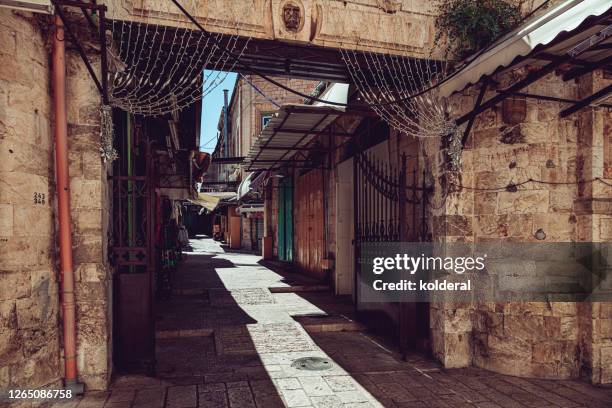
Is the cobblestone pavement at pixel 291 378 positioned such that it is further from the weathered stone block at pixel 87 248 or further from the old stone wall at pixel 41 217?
the weathered stone block at pixel 87 248

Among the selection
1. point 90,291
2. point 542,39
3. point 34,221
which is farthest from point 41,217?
point 542,39

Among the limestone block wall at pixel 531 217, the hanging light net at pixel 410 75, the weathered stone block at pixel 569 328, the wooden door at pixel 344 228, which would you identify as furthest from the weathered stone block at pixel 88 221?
the wooden door at pixel 344 228

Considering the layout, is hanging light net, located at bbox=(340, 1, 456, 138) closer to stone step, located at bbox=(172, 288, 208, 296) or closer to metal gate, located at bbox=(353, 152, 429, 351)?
metal gate, located at bbox=(353, 152, 429, 351)

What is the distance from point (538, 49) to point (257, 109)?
1918 cm

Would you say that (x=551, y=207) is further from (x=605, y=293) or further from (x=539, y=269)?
(x=605, y=293)

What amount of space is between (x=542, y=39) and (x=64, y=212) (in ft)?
16.4

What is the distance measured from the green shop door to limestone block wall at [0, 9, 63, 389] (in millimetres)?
11452

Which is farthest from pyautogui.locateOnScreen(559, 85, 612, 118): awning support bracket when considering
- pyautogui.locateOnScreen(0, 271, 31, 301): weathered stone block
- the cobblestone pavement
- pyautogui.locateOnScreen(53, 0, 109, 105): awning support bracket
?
pyautogui.locateOnScreen(0, 271, 31, 301): weathered stone block

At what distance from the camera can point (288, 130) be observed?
8.64 m

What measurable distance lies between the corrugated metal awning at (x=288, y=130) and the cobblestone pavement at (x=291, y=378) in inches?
142

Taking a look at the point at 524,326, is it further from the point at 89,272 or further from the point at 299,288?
the point at 299,288

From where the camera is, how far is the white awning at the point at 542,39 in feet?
12.3

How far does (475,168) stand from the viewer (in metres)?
5.59

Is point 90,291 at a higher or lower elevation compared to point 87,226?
lower
